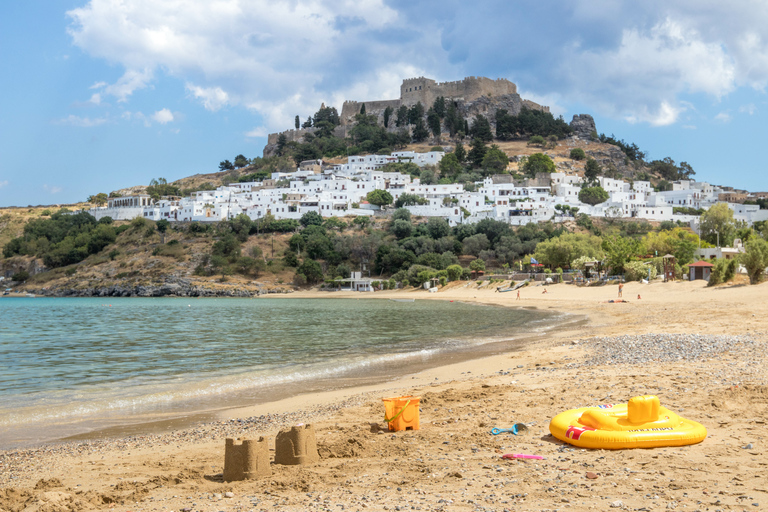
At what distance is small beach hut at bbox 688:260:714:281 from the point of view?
119 feet

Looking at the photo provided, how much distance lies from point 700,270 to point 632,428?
1398 inches

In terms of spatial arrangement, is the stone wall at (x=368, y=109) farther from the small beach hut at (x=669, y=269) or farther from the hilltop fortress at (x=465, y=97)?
the small beach hut at (x=669, y=269)

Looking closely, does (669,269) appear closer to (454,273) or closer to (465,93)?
(454,273)

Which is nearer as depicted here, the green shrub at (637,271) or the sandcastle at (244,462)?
the sandcastle at (244,462)

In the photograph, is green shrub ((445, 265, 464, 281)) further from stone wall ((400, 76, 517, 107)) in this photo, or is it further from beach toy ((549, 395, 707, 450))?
stone wall ((400, 76, 517, 107))

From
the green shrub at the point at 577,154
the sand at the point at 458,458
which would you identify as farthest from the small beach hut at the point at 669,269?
the green shrub at the point at 577,154

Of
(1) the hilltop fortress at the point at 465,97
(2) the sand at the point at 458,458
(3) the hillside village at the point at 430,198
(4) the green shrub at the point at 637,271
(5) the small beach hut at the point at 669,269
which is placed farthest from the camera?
(1) the hilltop fortress at the point at 465,97

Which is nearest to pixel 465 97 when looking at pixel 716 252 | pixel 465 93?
pixel 465 93

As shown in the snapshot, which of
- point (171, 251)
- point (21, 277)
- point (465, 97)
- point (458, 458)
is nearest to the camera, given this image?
point (458, 458)

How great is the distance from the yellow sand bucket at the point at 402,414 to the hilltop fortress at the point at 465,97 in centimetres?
11899

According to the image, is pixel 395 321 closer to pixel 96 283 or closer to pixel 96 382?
pixel 96 382

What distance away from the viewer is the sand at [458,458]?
4.80 metres

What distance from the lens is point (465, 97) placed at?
12456cm

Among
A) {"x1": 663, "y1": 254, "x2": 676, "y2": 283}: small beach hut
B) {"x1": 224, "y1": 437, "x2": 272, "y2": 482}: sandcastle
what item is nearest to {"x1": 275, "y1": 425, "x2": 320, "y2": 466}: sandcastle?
{"x1": 224, "y1": 437, "x2": 272, "y2": 482}: sandcastle
